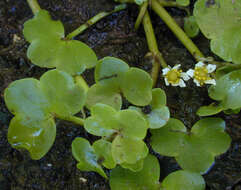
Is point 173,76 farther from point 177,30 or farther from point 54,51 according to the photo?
point 54,51

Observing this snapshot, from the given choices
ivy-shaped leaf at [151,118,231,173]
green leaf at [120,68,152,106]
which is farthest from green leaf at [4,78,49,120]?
ivy-shaped leaf at [151,118,231,173]

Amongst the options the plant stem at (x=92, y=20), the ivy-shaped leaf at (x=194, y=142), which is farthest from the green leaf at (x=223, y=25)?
the plant stem at (x=92, y=20)

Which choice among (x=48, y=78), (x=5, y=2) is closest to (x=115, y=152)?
(x=48, y=78)

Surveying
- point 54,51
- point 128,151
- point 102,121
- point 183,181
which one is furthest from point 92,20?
point 183,181

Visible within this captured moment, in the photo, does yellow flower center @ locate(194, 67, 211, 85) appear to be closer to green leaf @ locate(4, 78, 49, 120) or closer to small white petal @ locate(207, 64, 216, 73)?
small white petal @ locate(207, 64, 216, 73)

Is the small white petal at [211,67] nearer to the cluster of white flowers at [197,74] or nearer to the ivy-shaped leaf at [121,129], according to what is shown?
the cluster of white flowers at [197,74]

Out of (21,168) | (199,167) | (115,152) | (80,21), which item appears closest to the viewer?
(115,152)

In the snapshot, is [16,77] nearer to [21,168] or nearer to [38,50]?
[38,50]
